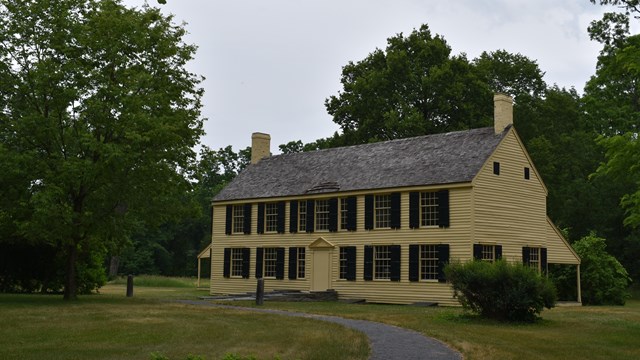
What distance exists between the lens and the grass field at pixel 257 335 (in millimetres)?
12914

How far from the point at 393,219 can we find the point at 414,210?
111cm

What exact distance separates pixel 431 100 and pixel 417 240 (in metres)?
19.3

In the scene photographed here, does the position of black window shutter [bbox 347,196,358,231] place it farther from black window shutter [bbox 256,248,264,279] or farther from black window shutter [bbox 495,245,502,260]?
black window shutter [bbox 495,245,502,260]

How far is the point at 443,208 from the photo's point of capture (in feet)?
95.7

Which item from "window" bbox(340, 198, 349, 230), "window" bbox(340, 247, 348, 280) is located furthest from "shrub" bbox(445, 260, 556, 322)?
"window" bbox(340, 198, 349, 230)

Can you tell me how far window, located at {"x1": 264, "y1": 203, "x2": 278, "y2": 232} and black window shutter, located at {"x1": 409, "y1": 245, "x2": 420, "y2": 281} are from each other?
27.5 ft

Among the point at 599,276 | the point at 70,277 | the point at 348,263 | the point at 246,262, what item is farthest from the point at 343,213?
the point at 599,276

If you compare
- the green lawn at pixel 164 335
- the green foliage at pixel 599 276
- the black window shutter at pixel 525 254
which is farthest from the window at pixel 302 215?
the green foliage at pixel 599 276

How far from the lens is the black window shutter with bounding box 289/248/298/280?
34.1 m

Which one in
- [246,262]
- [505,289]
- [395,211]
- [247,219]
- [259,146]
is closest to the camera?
[505,289]

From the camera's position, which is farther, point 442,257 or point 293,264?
point 293,264

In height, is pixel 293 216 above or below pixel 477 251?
above

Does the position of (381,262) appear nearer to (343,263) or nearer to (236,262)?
(343,263)

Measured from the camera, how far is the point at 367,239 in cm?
3158
